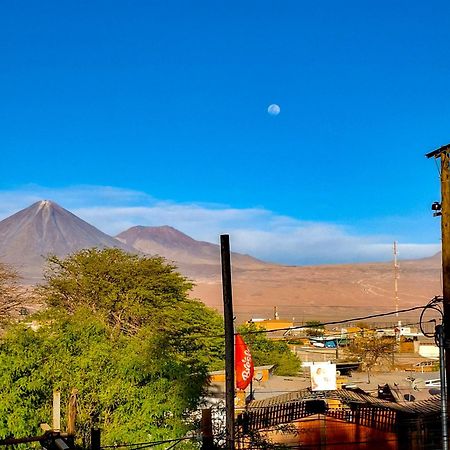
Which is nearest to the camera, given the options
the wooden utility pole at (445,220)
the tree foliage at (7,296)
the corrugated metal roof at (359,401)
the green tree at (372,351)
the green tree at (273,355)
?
the wooden utility pole at (445,220)

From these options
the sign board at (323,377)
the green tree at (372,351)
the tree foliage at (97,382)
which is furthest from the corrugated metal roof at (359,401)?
the green tree at (372,351)

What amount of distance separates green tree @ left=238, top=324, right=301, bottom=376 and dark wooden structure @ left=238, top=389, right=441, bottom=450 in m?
25.8

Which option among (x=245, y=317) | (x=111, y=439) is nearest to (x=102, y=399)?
(x=111, y=439)

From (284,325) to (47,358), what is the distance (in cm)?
6108

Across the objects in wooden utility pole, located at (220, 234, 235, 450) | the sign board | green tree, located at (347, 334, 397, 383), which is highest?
wooden utility pole, located at (220, 234, 235, 450)

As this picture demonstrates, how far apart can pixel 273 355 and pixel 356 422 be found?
30921 millimetres

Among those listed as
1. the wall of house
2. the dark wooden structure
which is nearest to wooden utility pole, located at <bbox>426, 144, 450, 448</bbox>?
the dark wooden structure

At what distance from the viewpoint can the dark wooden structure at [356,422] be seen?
22.7 m

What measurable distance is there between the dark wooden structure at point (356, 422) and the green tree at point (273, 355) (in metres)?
25.8

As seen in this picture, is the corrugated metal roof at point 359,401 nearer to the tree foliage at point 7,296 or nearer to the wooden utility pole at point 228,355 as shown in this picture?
the wooden utility pole at point 228,355

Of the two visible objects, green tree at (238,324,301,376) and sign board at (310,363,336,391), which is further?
green tree at (238,324,301,376)

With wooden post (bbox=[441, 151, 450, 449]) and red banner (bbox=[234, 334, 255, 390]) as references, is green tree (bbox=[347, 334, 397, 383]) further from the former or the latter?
wooden post (bbox=[441, 151, 450, 449])

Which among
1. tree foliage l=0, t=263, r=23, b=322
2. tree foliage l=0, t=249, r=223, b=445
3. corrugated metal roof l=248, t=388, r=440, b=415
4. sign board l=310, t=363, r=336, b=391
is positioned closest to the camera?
tree foliage l=0, t=249, r=223, b=445

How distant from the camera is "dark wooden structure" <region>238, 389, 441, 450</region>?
2266 centimetres
